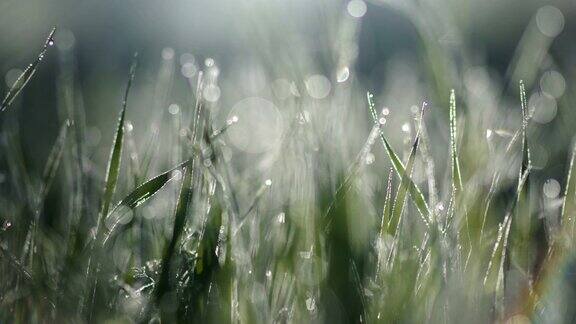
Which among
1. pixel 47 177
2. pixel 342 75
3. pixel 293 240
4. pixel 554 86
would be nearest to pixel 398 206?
pixel 293 240

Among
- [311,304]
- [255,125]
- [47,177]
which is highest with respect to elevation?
[255,125]

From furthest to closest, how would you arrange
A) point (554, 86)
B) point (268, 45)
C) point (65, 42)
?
point (65, 42) < point (268, 45) < point (554, 86)

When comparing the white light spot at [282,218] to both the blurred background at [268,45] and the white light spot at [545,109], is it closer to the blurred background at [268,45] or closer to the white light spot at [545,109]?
the blurred background at [268,45]

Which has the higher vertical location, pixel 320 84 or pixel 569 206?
pixel 320 84

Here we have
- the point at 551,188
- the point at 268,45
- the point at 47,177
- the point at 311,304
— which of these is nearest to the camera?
the point at 311,304

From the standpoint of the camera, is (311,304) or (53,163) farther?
(53,163)

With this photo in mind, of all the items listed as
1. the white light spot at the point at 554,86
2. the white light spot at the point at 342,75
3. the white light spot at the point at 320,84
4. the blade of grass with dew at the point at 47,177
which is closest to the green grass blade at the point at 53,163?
the blade of grass with dew at the point at 47,177

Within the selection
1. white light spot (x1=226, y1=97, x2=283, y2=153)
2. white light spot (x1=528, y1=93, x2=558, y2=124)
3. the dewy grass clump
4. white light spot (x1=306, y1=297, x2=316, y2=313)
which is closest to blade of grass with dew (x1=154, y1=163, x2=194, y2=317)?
the dewy grass clump

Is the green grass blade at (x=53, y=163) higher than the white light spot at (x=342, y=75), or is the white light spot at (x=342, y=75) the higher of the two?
the white light spot at (x=342, y=75)

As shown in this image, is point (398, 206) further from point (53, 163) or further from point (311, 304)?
point (53, 163)
